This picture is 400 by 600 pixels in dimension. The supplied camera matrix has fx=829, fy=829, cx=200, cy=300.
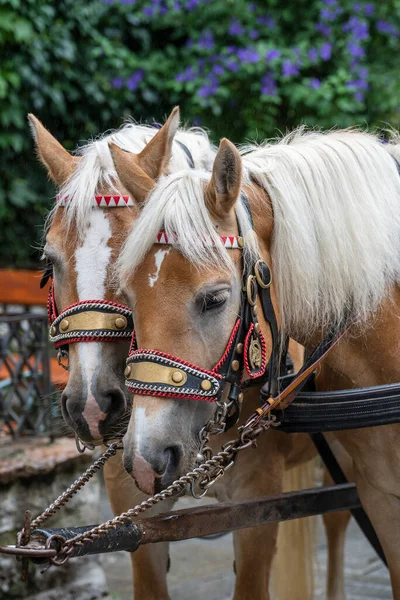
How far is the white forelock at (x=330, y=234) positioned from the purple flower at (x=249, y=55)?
122 inches

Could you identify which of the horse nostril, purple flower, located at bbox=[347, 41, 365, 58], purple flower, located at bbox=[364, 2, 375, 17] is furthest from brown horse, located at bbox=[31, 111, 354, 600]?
purple flower, located at bbox=[364, 2, 375, 17]

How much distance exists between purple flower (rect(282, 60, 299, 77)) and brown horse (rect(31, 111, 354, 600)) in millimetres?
2442

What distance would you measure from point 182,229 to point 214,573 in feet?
9.49

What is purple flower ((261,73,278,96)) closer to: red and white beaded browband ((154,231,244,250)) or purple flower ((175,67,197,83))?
purple flower ((175,67,197,83))

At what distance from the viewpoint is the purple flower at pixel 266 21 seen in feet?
17.0

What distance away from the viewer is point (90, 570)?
11.8ft

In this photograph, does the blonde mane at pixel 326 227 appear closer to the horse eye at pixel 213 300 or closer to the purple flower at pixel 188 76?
the horse eye at pixel 213 300

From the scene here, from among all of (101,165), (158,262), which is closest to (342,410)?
(158,262)

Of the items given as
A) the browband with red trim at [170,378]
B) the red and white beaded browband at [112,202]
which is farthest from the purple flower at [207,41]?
the browband with red trim at [170,378]

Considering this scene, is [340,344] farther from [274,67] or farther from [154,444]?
[274,67]

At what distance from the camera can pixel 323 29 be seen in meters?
5.16

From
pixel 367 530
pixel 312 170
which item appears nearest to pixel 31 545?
pixel 312 170

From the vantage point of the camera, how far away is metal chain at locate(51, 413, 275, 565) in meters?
1.71

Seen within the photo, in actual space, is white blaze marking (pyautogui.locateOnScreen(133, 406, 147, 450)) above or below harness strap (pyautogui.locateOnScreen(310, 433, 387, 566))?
above
